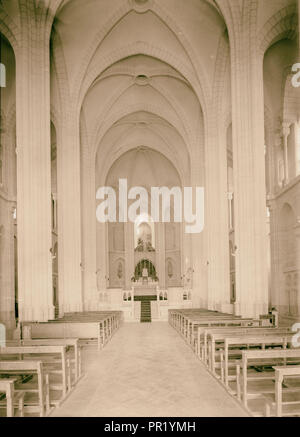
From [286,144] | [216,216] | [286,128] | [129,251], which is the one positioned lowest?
[129,251]

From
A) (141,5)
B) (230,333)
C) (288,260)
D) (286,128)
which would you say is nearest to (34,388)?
(230,333)

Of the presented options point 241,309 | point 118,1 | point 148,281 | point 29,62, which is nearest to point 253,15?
point 118,1

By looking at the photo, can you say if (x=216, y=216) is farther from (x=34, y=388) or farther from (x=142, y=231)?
(x=142, y=231)

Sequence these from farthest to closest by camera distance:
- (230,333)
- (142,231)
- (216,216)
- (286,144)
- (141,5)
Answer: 1. (142,231)
2. (216,216)
3. (286,144)
4. (141,5)
5. (230,333)

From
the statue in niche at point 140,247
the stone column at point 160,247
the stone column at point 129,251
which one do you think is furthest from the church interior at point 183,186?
the stone column at point 160,247

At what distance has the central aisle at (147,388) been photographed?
281 inches

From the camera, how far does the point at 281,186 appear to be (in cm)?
2359

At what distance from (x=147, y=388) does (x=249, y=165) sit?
10058mm

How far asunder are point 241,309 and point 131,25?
14309 millimetres

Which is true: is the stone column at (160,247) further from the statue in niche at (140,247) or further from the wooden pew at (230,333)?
the wooden pew at (230,333)

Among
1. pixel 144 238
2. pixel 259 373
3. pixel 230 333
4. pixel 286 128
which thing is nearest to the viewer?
pixel 259 373

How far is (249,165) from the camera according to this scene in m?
16.6

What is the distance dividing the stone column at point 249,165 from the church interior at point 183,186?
50mm

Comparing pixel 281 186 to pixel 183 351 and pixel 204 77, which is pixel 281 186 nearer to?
pixel 204 77
